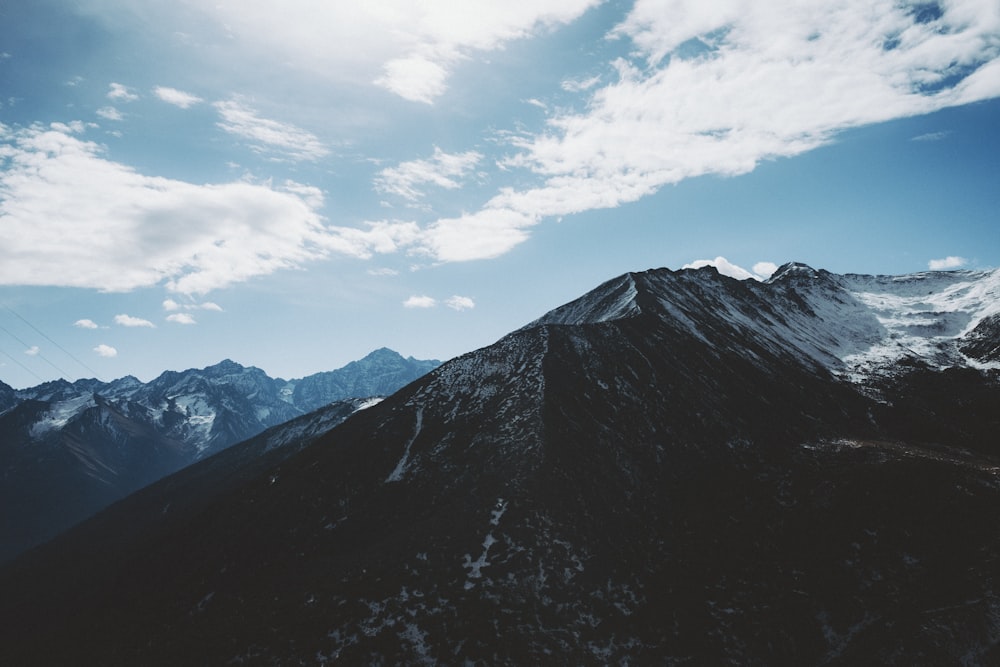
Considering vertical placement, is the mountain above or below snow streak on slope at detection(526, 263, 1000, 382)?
below

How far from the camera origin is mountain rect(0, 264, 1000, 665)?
91.5ft

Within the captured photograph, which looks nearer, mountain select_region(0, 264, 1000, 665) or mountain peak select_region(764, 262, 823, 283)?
mountain select_region(0, 264, 1000, 665)

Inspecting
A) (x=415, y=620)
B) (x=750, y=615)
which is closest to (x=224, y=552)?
(x=415, y=620)

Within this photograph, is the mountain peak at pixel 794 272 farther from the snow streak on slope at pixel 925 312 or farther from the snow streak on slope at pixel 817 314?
the snow streak on slope at pixel 925 312

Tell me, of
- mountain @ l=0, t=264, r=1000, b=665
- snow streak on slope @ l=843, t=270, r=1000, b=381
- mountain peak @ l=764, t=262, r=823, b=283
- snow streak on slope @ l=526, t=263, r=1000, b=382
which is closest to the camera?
mountain @ l=0, t=264, r=1000, b=665

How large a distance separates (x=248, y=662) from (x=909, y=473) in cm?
5184

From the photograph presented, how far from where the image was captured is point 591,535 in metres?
35.8

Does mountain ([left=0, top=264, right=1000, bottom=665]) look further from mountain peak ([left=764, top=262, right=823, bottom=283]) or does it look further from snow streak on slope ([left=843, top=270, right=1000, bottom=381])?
mountain peak ([left=764, top=262, right=823, bottom=283])

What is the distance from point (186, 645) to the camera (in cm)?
3034

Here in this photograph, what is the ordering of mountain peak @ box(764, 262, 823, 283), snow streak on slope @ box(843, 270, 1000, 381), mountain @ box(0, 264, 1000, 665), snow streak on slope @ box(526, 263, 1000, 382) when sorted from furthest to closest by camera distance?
mountain peak @ box(764, 262, 823, 283)
snow streak on slope @ box(843, 270, 1000, 381)
snow streak on slope @ box(526, 263, 1000, 382)
mountain @ box(0, 264, 1000, 665)

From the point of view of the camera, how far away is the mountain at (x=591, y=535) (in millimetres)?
27875

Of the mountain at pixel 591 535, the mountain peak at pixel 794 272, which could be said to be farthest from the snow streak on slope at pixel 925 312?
the mountain at pixel 591 535

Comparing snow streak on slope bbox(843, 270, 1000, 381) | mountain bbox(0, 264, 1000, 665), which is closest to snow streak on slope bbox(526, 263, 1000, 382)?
snow streak on slope bbox(843, 270, 1000, 381)

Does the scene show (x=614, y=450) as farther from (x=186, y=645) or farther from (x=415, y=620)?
(x=186, y=645)
